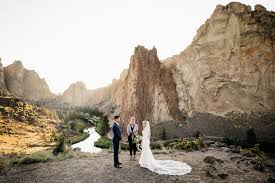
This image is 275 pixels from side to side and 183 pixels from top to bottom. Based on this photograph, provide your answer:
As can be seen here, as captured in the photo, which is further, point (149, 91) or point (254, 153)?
point (149, 91)

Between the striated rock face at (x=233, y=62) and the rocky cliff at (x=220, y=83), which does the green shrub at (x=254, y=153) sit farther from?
the striated rock face at (x=233, y=62)

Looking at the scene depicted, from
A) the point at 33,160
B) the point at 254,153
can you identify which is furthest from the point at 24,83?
the point at 254,153

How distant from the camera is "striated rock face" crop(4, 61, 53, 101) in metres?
146

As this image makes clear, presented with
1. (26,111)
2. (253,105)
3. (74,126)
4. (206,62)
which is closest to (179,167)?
(253,105)

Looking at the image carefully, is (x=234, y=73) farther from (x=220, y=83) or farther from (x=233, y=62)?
(x=220, y=83)

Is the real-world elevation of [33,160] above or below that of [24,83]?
below

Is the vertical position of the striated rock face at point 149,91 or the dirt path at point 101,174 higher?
the striated rock face at point 149,91

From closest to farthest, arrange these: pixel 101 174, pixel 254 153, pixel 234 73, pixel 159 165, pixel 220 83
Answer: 1. pixel 101 174
2. pixel 159 165
3. pixel 254 153
4. pixel 234 73
5. pixel 220 83

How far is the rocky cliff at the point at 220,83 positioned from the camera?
39656 mm

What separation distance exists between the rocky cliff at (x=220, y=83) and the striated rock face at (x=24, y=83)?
116565mm

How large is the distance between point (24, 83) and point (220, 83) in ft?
491

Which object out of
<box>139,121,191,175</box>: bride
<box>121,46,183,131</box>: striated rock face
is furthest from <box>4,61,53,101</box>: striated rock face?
<box>139,121,191,175</box>: bride

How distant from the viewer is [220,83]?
142 feet

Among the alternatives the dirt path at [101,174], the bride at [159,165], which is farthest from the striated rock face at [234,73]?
the bride at [159,165]
